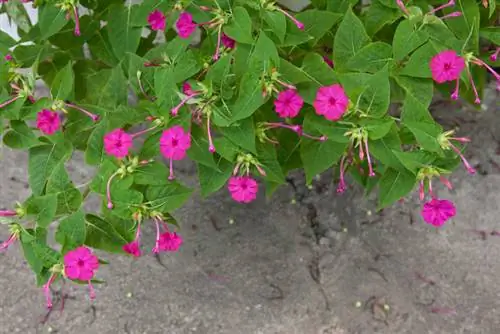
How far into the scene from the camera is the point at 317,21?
1.36 metres

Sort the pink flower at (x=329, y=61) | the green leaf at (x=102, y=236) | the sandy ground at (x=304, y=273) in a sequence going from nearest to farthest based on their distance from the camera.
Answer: the green leaf at (x=102, y=236)
the pink flower at (x=329, y=61)
the sandy ground at (x=304, y=273)

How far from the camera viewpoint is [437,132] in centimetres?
124

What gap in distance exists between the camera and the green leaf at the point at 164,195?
50.6 inches

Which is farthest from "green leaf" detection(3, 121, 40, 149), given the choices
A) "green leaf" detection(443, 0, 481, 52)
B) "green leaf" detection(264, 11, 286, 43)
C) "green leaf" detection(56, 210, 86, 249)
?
"green leaf" detection(443, 0, 481, 52)

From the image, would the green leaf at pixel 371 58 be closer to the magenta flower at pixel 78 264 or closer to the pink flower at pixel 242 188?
the pink flower at pixel 242 188

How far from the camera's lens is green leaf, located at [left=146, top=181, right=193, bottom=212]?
128cm

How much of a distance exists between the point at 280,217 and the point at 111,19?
2.87 ft

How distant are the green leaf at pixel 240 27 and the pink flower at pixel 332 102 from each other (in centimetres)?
19

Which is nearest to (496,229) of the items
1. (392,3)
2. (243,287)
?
(243,287)

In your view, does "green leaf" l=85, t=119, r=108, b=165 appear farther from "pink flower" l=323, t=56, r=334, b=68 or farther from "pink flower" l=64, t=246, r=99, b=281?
"pink flower" l=323, t=56, r=334, b=68

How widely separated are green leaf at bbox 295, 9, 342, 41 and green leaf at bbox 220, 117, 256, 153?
26 cm

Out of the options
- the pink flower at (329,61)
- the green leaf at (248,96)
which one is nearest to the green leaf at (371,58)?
the pink flower at (329,61)

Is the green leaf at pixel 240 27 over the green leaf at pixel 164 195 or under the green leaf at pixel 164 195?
over

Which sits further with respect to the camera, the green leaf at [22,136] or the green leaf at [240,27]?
the green leaf at [22,136]
